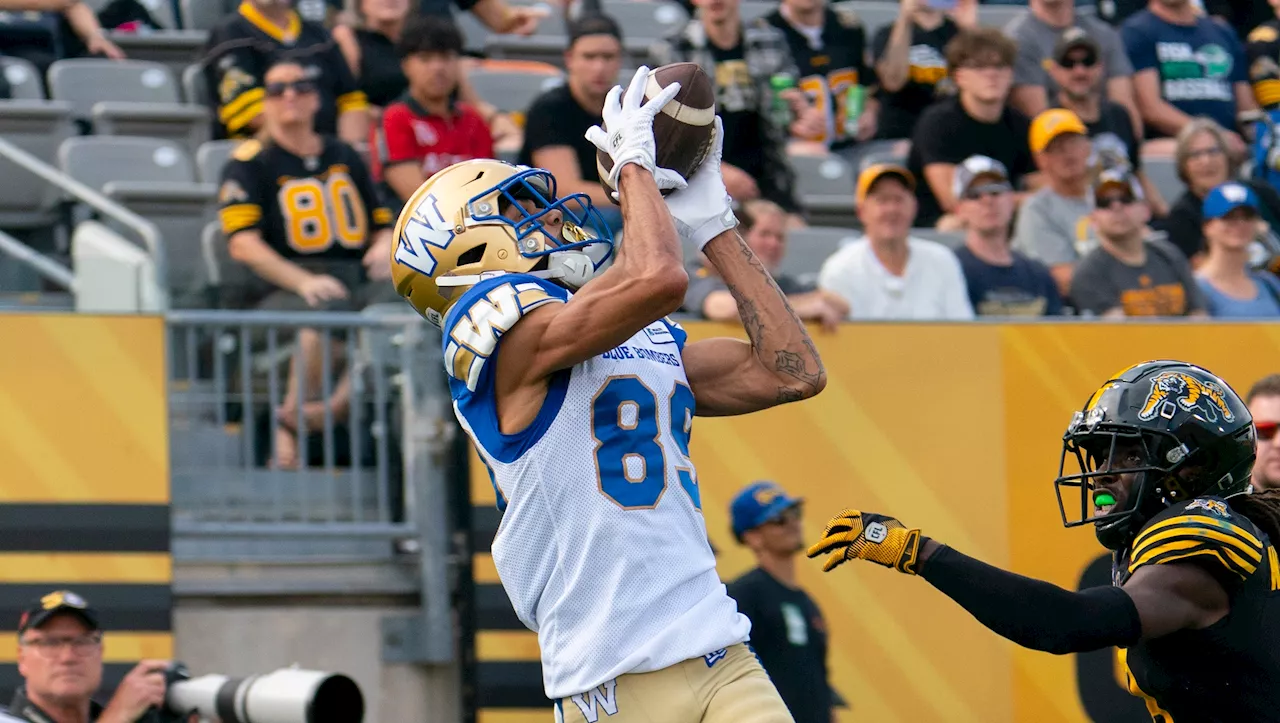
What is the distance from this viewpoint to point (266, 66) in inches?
347

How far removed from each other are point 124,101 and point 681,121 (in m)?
5.68

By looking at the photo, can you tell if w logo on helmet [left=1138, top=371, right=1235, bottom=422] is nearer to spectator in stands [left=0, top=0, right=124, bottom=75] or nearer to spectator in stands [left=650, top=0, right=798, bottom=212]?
spectator in stands [left=650, top=0, right=798, bottom=212]

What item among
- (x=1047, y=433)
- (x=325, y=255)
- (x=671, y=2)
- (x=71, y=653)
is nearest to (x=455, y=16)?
(x=671, y=2)

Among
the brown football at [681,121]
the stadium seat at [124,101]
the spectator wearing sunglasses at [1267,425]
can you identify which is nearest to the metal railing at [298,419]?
the stadium seat at [124,101]

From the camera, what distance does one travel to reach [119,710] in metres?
5.80

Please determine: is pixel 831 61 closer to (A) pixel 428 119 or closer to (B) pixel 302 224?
(A) pixel 428 119

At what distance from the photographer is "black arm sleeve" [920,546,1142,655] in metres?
3.46

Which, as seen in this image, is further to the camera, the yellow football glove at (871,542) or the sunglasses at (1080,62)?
the sunglasses at (1080,62)

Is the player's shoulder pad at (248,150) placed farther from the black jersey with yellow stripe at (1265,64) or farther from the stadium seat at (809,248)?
the black jersey with yellow stripe at (1265,64)

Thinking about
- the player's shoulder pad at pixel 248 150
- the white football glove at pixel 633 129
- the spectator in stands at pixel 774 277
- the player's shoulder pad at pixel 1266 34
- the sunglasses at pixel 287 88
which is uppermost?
the player's shoulder pad at pixel 1266 34

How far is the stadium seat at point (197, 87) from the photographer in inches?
356

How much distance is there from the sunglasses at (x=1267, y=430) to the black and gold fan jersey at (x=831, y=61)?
4062 millimetres

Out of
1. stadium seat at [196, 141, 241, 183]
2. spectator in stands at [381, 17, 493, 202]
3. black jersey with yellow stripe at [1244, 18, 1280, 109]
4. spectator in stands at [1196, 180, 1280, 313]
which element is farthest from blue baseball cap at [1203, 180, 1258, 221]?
stadium seat at [196, 141, 241, 183]

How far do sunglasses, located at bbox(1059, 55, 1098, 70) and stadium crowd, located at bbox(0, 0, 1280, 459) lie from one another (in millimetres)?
11
